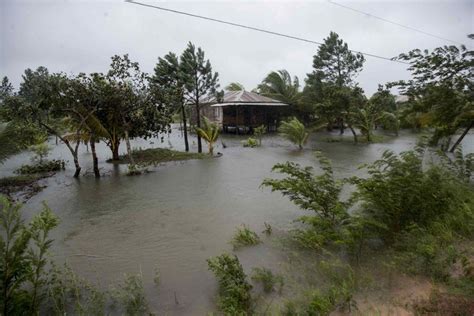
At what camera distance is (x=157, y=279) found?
4.00 meters

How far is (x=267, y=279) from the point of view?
374cm

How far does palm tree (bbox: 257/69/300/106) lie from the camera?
84.5ft

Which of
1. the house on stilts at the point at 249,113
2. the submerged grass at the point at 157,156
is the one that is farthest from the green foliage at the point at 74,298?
the house on stilts at the point at 249,113

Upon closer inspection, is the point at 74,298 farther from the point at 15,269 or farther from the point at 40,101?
the point at 40,101

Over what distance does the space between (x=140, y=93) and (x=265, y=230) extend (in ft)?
24.8

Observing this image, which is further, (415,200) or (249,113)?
(249,113)

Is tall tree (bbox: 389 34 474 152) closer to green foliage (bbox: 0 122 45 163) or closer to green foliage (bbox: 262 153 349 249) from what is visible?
green foliage (bbox: 262 153 349 249)

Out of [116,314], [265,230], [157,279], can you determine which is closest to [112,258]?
[157,279]

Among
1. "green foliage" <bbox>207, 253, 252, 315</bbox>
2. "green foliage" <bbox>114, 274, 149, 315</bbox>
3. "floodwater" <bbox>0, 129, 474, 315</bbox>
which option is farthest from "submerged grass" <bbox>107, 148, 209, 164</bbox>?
"green foliage" <bbox>207, 253, 252, 315</bbox>

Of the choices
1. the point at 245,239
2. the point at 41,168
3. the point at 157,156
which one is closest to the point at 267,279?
the point at 245,239

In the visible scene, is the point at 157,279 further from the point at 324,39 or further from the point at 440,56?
the point at 324,39

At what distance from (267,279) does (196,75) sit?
1129 centimetres

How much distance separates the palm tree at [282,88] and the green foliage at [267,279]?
893 inches

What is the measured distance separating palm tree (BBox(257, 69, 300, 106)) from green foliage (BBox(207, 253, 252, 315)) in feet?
75.1
